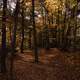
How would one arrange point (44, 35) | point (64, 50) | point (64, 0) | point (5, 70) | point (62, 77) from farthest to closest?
point (44, 35) < point (64, 50) < point (64, 0) < point (5, 70) < point (62, 77)

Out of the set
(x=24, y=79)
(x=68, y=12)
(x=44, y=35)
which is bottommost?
(x=24, y=79)

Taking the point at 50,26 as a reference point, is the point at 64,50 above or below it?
below

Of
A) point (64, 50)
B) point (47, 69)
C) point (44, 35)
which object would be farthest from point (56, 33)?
point (47, 69)

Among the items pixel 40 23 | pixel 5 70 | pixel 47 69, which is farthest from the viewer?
pixel 40 23

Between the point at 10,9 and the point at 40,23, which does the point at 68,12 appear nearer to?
the point at 40,23

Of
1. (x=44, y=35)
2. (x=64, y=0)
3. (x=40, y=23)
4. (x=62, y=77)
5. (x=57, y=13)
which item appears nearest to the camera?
(x=62, y=77)

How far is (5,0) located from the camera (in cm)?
1716

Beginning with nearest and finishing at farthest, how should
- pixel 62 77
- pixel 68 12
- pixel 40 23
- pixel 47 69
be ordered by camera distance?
pixel 62 77
pixel 47 69
pixel 68 12
pixel 40 23

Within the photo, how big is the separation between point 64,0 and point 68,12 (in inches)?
200

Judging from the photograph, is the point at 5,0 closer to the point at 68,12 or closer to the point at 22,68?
the point at 22,68

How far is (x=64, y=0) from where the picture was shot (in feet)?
90.0

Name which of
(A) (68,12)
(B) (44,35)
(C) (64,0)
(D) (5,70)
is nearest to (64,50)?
(A) (68,12)

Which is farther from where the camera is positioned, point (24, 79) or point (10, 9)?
point (10, 9)

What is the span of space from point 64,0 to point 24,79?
1385 cm
